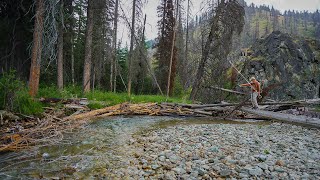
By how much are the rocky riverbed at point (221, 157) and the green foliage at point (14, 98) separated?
3.93 m

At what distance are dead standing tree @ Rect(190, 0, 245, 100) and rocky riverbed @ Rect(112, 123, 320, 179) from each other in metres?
10.4

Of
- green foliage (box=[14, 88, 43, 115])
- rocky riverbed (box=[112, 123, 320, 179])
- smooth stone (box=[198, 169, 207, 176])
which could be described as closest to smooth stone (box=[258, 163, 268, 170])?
rocky riverbed (box=[112, 123, 320, 179])

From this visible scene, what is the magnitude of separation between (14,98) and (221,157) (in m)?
6.44

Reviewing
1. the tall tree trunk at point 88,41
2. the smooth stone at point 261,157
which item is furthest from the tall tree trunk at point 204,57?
the smooth stone at point 261,157

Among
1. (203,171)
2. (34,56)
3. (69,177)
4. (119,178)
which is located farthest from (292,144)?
(34,56)

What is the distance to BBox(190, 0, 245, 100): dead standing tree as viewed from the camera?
1612 cm

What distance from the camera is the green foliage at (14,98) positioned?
7.26 metres

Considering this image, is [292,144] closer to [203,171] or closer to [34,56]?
[203,171]

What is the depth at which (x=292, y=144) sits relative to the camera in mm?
5973

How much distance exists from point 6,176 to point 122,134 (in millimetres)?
3704

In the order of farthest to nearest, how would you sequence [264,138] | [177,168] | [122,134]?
[122,134] < [264,138] < [177,168]

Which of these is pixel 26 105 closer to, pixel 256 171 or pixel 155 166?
pixel 155 166

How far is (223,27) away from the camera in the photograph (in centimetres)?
1648

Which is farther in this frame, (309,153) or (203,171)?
(309,153)
